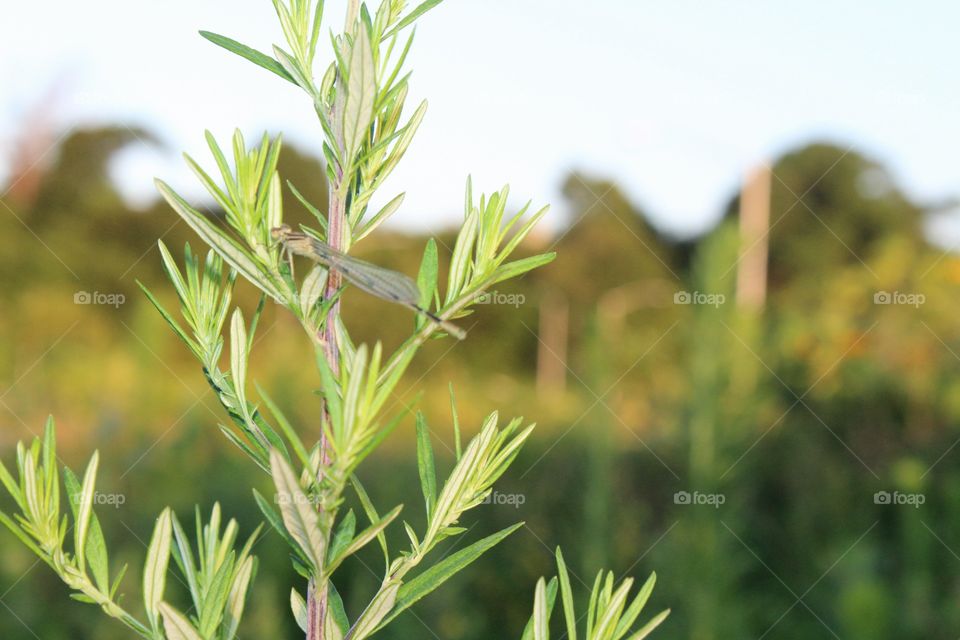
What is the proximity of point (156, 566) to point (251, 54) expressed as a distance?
0.49 feet

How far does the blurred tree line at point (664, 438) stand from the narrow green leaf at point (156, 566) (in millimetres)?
431

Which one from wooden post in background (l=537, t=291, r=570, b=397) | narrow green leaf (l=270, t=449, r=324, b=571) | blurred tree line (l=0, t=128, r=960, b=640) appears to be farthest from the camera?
wooden post in background (l=537, t=291, r=570, b=397)

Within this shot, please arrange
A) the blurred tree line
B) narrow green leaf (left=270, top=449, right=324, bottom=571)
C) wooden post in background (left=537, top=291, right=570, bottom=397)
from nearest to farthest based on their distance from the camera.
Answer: narrow green leaf (left=270, top=449, right=324, bottom=571) < the blurred tree line < wooden post in background (left=537, top=291, right=570, bottom=397)

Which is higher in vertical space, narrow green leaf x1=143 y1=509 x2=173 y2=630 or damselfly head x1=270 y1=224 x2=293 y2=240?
damselfly head x1=270 y1=224 x2=293 y2=240

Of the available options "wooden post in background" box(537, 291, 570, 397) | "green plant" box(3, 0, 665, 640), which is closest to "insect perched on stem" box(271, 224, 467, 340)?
"green plant" box(3, 0, 665, 640)

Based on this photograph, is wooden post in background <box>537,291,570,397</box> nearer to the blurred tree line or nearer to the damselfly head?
the blurred tree line

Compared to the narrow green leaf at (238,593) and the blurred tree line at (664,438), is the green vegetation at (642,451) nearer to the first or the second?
the blurred tree line at (664,438)

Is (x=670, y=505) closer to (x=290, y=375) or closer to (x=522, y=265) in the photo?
(x=290, y=375)

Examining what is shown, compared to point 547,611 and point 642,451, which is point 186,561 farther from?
point 642,451

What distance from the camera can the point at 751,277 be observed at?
270 cm

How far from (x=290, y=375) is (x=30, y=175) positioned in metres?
1.89

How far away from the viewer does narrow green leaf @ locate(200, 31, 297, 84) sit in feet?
0.76

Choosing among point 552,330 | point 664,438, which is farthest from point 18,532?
point 552,330

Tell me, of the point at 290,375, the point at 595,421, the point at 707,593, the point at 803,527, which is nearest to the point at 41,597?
the point at 290,375
